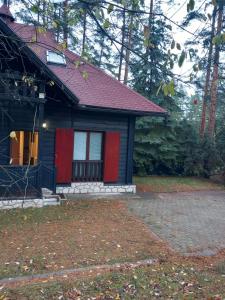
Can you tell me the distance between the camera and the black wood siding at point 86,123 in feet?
39.7

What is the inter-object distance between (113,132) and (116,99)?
129cm

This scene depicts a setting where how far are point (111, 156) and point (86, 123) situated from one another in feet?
5.30

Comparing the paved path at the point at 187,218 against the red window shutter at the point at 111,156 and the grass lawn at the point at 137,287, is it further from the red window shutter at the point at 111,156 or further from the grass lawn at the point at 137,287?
the red window shutter at the point at 111,156

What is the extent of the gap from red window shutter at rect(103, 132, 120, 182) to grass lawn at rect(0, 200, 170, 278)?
9.76 feet

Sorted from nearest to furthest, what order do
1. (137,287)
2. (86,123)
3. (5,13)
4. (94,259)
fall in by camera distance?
(137,287) < (94,259) < (86,123) < (5,13)

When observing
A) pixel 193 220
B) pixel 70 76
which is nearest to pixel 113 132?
pixel 70 76

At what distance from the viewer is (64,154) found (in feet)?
40.0

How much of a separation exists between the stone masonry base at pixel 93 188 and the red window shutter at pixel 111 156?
0.31m

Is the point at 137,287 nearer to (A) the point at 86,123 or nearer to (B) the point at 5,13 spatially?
(A) the point at 86,123

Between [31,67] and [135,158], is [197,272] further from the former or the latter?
[135,158]

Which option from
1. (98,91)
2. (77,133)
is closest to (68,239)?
(77,133)

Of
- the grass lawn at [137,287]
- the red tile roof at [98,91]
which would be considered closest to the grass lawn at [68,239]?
the grass lawn at [137,287]

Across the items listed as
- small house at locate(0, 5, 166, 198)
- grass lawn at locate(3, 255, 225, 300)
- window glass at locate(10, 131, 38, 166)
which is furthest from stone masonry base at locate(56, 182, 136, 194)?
grass lawn at locate(3, 255, 225, 300)

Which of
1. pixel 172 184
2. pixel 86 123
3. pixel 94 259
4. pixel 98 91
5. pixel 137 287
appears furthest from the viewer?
pixel 172 184
